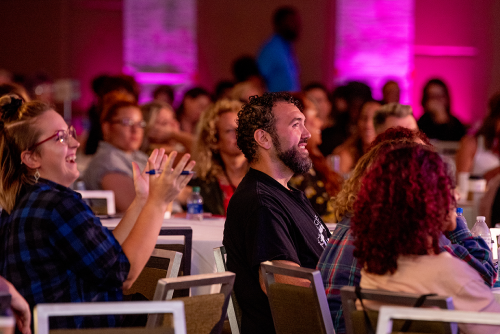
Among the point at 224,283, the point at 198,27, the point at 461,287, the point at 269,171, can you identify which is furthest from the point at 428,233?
the point at 198,27

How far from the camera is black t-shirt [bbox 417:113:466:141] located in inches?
248

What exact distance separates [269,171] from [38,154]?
0.93 metres

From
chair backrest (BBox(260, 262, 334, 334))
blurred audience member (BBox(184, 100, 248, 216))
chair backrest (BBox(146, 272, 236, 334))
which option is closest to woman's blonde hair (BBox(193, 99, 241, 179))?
blurred audience member (BBox(184, 100, 248, 216))

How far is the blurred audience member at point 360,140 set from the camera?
16.3 feet

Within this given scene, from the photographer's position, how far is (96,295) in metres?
1.87

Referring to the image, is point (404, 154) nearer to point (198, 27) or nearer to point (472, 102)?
point (198, 27)

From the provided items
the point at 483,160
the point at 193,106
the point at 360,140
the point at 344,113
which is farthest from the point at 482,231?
the point at 193,106

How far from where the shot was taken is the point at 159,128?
17.6 ft

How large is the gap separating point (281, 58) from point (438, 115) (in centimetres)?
174

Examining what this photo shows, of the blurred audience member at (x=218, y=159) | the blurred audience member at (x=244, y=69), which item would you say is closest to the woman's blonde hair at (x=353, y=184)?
the blurred audience member at (x=218, y=159)

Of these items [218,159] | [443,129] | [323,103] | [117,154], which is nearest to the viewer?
[218,159]

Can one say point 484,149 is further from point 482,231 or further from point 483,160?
point 482,231

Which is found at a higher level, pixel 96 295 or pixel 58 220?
pixel 58 220

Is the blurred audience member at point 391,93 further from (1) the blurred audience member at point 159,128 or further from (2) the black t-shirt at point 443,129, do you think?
(1) the blurred audience member at point 159,128
